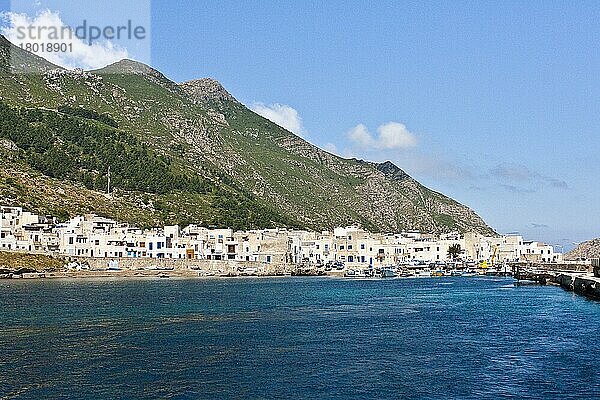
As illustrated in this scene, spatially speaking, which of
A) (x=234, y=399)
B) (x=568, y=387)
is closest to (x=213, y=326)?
(x=234, y=399)

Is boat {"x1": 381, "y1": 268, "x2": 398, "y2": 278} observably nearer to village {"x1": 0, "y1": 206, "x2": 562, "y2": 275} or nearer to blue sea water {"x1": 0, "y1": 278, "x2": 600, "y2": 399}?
village {"x1": 0, "y1": 206, "x2": 562, "y2": 275}

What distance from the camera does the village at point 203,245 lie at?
148875 millimetres

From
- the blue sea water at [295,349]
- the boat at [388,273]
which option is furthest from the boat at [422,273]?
the blue sea water at [295,349]

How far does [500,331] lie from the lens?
187 feet

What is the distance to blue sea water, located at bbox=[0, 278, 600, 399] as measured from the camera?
35.4 metres

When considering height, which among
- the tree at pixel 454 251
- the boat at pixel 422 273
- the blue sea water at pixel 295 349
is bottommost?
the blue sea water at pixel 295 349

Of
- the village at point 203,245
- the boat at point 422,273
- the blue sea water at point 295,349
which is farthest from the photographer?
the boat at point 422,273

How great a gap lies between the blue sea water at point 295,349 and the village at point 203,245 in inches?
2598

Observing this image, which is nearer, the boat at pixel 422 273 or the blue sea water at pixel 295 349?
the blue sea water at pixel 295 349

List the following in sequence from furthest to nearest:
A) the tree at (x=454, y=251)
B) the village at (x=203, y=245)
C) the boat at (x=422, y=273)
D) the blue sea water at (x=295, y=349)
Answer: the tree at (x=454, y=251) < the boat at (x=422, y=273) < the village at (x=203, y=245) < the blue sea water at (x=295, y=349)

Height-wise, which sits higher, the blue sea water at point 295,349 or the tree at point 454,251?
the tree at point 454,251

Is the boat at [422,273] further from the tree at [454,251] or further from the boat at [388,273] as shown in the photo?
the tree at [454,251]

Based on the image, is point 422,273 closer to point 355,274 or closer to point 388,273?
point 388,273

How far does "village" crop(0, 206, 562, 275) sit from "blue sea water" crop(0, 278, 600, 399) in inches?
2598
